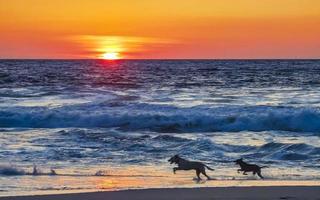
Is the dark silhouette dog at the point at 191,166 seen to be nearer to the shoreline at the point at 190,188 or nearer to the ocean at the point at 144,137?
the ocean at the point at 144,137

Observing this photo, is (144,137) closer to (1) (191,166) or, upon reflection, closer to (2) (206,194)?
(1) (191,166)

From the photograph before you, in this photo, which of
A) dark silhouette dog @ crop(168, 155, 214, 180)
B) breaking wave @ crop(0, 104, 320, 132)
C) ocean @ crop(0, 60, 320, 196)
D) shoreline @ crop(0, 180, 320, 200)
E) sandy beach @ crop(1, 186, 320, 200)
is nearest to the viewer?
sandy beach @ crop(1, 186, 320, 200)

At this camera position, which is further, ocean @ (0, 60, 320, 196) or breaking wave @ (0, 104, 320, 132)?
breaking wave @ (0, 104, 320, 132)

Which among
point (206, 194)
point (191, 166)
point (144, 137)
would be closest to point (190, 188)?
point (206, 194)

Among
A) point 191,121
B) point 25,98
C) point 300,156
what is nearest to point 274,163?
point 300,156

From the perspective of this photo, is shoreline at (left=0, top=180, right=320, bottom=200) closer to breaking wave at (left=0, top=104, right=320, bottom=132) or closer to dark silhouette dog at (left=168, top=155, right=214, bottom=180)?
dark silhouette dog at (left=168, top=155, right=214, bottom=180)

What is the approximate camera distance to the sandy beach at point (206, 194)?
8.29m

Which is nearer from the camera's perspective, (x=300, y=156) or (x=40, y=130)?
(x=300, y=156)

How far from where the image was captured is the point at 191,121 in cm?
2217

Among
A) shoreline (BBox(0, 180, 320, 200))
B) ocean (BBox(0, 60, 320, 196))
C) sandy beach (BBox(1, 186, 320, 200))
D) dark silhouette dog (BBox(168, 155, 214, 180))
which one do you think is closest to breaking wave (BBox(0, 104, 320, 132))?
ocean (BBox(0, 60, 320, 196))

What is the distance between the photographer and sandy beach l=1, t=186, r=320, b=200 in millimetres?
8289

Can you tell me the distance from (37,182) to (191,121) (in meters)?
12.5

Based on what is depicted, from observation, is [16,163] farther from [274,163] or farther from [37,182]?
[274,163]

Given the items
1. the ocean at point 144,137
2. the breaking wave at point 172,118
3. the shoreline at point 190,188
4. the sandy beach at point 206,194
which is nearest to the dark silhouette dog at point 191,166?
the ocean at point 144,137
